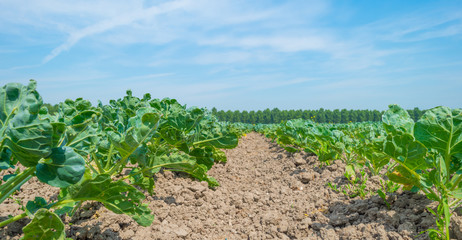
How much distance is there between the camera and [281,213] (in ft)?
11.5

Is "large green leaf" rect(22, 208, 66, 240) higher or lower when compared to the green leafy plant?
lower

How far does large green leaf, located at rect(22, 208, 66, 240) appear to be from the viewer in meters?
1.60

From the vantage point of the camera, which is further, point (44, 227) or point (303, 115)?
point (303, 115)

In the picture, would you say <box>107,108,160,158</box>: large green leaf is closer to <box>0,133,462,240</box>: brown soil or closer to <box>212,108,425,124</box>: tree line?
<box>0,133,462,240</box>: brown soil

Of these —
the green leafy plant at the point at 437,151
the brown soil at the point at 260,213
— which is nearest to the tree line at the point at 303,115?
the brown soil at the point at 260,213

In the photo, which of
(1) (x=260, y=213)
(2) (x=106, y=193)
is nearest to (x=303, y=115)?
(1) (x=260, y=213)

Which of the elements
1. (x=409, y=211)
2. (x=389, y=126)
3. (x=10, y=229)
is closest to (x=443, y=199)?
(x=409, y=211)

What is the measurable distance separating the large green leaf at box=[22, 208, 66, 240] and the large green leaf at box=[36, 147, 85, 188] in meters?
0.22

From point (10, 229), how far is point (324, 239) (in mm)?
2508

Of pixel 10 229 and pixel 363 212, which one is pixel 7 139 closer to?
pixel 10 229

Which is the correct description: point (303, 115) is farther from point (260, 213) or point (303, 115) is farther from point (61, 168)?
point (61, 168)

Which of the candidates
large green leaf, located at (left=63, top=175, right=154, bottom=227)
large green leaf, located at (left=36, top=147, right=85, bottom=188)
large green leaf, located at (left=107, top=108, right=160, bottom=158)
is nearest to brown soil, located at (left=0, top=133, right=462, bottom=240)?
large green leaf, located at (left=63, top=175, right=154, bottom=227)

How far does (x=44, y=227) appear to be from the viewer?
1.68 m

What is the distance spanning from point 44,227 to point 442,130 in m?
2.49
